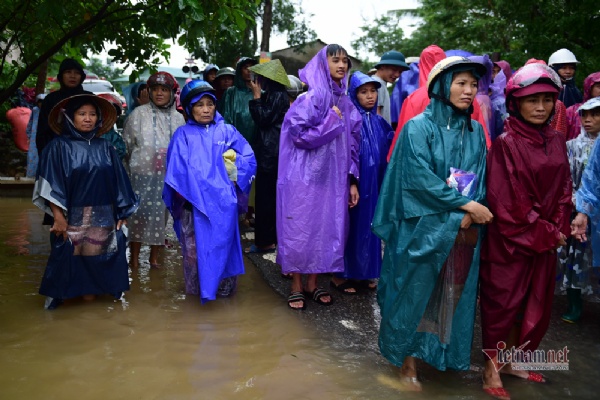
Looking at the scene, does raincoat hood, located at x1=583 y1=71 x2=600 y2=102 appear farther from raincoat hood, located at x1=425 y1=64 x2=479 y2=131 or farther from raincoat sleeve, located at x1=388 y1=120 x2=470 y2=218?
raincoat sleeve, located at x1=388 y1=120 x2=470 y2=218

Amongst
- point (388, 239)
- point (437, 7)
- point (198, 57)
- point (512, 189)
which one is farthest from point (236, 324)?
point (198, 57)

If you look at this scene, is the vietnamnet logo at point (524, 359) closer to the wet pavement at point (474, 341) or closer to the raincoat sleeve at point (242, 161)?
the wet pavement at point (474, 341)

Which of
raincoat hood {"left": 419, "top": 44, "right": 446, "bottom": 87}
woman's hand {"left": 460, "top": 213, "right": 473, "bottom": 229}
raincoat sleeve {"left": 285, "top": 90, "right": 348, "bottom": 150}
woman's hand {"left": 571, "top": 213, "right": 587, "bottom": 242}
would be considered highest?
raincoat hood {"left": 419, "top": 44, "right": 446, "bottom": 87}

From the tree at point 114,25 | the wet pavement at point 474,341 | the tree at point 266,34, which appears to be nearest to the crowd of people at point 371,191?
the wet pavement at point 474,341

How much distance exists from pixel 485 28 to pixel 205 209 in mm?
9273

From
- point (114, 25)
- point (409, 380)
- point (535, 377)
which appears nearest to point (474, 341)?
point (535, 377)

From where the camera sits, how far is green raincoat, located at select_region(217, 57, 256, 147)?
6785mm

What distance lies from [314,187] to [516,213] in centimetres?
173

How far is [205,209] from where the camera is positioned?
4445 mm

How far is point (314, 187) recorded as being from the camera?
441cm

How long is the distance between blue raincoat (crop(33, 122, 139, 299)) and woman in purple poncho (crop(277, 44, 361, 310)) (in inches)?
52.0

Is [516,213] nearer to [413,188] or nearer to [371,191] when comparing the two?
[413,188]

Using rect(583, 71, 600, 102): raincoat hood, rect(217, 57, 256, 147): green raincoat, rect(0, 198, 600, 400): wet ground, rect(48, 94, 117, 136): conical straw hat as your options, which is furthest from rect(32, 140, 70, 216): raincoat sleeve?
rect(583, 71, 600, 102): raincoat hood

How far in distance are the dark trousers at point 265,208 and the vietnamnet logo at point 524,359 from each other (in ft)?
10.3
